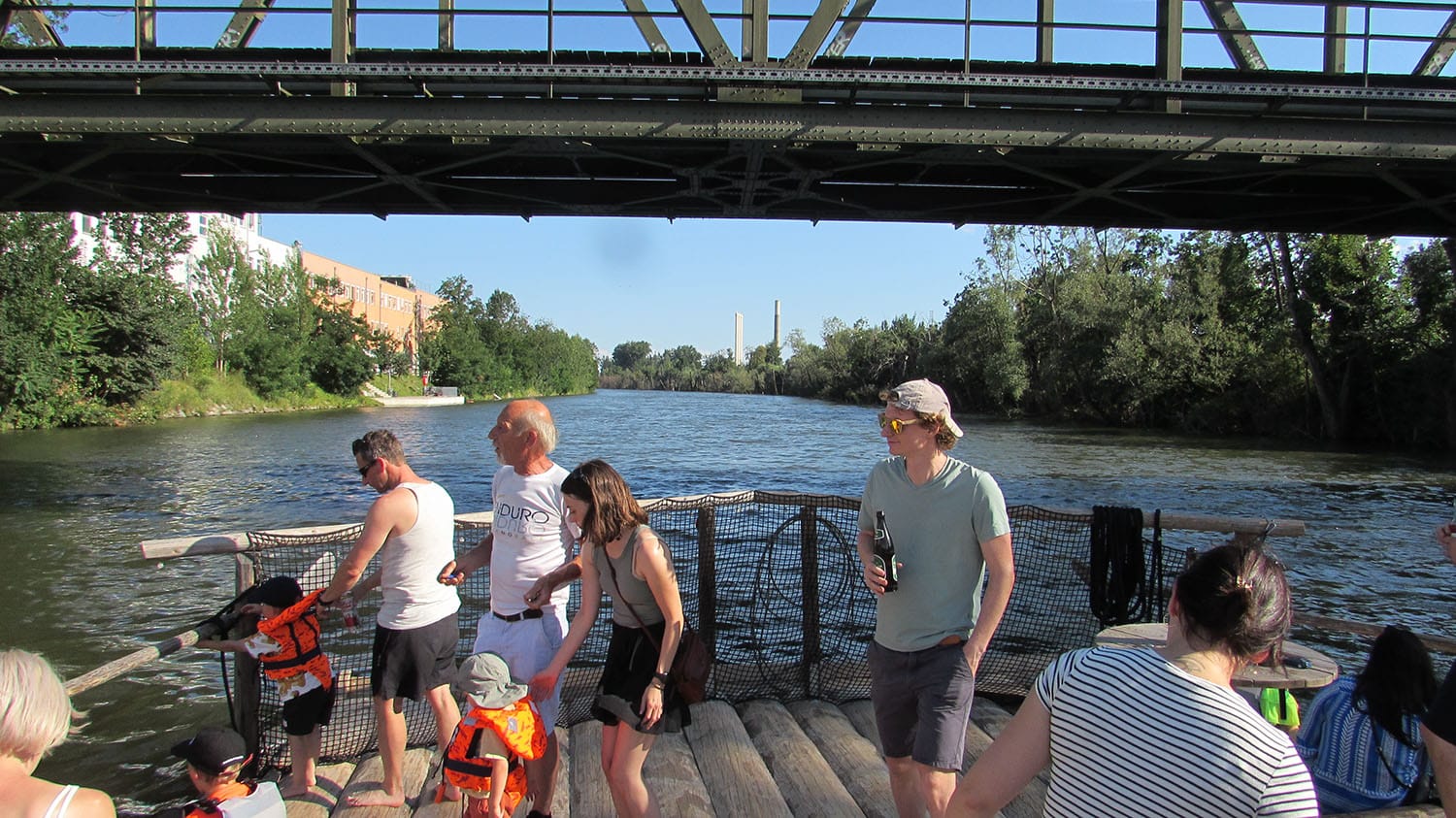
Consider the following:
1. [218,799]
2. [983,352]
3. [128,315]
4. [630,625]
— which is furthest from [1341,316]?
[128,315]

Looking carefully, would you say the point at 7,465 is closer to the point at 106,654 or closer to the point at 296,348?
the point at 106,654

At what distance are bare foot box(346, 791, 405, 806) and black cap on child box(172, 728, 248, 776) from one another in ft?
4.52

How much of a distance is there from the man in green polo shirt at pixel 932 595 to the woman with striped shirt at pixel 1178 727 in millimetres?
1296

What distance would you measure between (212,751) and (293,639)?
130 cm

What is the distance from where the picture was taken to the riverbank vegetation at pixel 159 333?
3759cm

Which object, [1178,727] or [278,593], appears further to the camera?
[278,593]

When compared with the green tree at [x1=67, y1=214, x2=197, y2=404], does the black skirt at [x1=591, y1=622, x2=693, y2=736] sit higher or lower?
lower

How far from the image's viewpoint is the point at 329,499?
20.3 metres

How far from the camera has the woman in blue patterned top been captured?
339cm

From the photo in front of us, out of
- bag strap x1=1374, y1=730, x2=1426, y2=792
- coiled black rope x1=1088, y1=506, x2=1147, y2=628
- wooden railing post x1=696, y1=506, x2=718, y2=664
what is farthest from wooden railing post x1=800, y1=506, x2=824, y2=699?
bag strap x1=1374, y1=730, x2=1426, y2=792

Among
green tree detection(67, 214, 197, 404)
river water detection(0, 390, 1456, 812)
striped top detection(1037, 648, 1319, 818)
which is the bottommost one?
river water detection(0, 390, 1456, 812)

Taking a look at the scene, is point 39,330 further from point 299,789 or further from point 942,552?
point 942,552

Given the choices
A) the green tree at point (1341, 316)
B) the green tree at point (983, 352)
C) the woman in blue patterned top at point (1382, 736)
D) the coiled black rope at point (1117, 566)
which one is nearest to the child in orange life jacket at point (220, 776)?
the woman in blue patterned top at point (1382, 736)

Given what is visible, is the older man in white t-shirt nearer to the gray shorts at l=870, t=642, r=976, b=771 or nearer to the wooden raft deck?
the wooden raft deck
